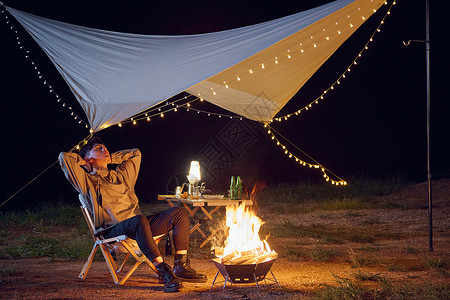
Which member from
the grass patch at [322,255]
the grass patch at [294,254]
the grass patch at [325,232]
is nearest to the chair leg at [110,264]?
the grass patch at [294,254]

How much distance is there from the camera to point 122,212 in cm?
370

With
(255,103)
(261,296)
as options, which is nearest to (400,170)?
(255,103)

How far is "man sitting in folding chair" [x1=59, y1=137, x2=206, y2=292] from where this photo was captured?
131 inches

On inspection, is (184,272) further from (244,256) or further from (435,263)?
(435,263)

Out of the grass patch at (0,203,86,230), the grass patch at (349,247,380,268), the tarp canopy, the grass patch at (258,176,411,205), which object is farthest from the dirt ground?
the grass patch at (258,176,411,205)

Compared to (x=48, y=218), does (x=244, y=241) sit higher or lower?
higher

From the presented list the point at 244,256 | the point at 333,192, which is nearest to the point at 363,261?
the point at 244,256

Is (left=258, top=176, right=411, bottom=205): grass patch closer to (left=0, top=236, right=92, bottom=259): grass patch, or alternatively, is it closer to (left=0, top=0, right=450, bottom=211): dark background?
(left=0, top=0, right=450, bottom=211): dark background

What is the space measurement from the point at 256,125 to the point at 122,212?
29.2 feet

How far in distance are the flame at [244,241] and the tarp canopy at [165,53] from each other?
110 cm

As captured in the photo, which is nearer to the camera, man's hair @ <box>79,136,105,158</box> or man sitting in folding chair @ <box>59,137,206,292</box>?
man sitting in folding chair @ <box>59,137,206,292</box>

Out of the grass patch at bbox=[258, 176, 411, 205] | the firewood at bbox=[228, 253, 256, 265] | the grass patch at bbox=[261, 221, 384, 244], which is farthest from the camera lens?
the grass patch at bbox=[258, 176, 411, 205]

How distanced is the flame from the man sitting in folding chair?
326 millimetres

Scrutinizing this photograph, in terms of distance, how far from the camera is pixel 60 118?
45.3 ft
